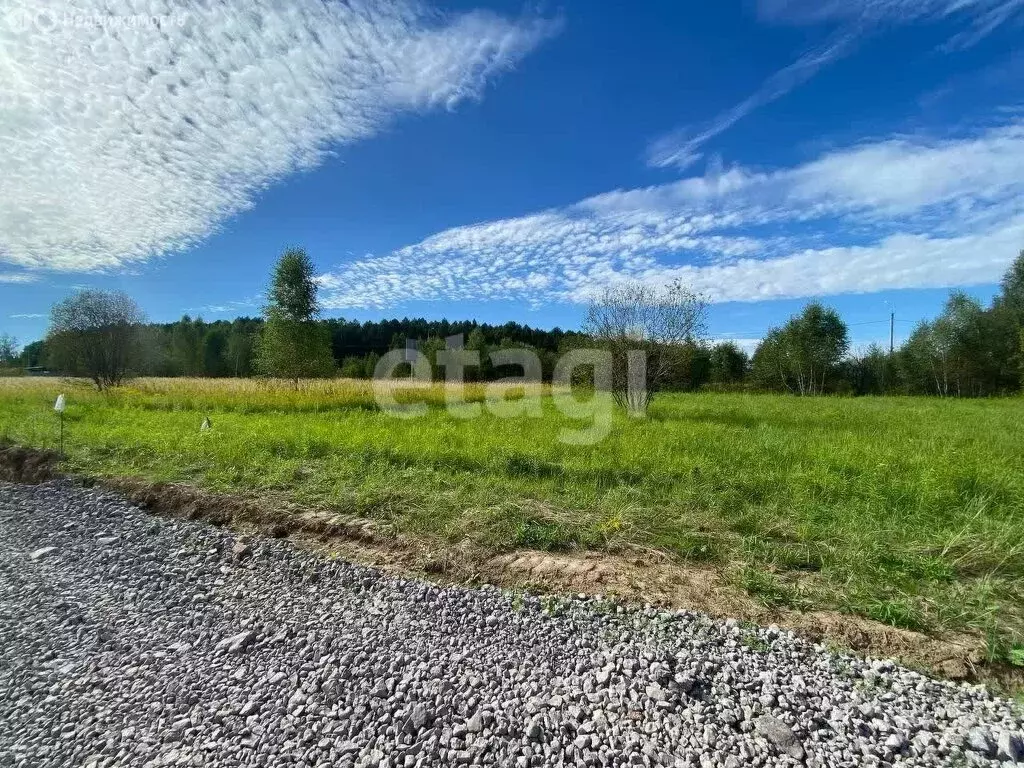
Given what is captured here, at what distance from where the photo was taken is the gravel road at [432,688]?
230cm

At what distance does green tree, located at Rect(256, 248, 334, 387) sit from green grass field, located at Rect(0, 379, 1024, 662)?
932 centimetres

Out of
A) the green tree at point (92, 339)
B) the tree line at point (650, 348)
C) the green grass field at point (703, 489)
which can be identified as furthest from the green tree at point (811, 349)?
the green tree at point (92, 339)

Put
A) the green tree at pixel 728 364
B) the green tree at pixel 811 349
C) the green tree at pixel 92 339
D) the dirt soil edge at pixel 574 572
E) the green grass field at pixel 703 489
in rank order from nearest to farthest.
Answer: the dirt soil edge at pixel 574 572, the green grass field at pixel 703 489, the green tree at pixel 92 339, the green tree at pixel 811 349, the green tree at pixel 728 364

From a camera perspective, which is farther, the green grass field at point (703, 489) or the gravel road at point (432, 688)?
the green grass field at point (703, 489)

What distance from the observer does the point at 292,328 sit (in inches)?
835

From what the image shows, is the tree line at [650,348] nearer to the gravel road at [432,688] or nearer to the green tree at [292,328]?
the green tree at [292,328]

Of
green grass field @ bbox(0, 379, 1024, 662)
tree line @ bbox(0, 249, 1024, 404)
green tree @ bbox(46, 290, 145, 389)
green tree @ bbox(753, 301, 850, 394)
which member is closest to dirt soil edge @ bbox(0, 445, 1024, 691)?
green grass field @ bbox(0, 379, 1024, 662)

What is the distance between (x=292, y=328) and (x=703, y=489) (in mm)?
20380

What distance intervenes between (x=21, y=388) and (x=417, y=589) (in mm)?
28258

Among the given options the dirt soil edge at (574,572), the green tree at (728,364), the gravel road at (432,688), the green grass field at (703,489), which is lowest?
the gravel road at (432,688)

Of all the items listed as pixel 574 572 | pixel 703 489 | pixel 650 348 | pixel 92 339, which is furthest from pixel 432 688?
pixel 92 339

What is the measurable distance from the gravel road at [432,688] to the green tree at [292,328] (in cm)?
1829

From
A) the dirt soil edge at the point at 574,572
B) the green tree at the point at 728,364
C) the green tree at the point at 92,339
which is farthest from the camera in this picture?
the green tree at the point at 728,364

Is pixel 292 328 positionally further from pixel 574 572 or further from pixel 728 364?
pixel 728 364
